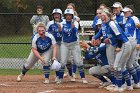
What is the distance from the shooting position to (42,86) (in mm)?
11516

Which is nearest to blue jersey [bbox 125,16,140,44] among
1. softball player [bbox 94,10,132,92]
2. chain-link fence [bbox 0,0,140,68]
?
softball player [bbox 94,10,132,92]

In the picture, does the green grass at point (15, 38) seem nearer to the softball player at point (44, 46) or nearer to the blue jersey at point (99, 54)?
the softball player at point (44, 46)

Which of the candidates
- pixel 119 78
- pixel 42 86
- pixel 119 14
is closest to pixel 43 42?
pixel 42 86

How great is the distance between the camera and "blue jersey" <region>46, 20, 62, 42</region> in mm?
12617

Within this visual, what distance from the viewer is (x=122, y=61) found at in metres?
10.7

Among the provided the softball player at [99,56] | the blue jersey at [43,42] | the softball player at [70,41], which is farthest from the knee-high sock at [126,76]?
the blue jersey at [43,42]

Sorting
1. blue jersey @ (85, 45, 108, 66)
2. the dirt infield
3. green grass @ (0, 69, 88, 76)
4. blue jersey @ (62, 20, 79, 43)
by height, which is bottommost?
the dirt infield

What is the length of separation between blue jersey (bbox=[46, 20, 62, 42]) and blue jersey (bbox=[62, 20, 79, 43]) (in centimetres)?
41

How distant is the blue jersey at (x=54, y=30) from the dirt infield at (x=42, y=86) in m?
1.16

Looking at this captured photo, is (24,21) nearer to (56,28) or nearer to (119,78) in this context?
(56,28)

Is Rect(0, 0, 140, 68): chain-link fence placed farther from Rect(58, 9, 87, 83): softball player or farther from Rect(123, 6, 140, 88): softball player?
Rect(123, 6, 140, 88): softball player

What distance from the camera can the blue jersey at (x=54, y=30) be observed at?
1262 centimetres

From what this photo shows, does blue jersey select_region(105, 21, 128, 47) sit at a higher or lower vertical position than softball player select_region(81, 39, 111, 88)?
higher

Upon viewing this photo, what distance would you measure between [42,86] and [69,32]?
1.57 m
